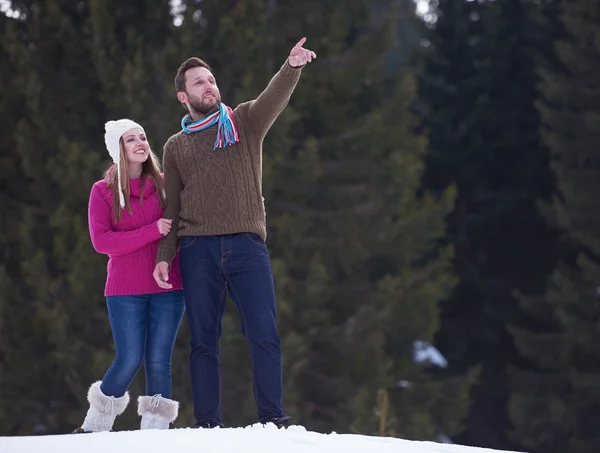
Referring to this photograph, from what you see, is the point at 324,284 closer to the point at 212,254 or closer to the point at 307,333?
the point at 307,333

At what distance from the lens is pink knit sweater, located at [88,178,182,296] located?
5.90 m

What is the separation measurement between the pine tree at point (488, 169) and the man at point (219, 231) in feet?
61.0

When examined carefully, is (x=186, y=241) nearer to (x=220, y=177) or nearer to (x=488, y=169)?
(x=220, y=177)

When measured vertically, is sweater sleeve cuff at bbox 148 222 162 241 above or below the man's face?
below

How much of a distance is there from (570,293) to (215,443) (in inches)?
680

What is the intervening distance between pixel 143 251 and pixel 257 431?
1324 mm

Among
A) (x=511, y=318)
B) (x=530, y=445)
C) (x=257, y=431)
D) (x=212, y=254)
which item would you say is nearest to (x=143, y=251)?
(x=212, y=254)

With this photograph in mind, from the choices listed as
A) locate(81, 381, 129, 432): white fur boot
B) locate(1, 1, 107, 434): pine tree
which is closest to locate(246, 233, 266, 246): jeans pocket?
locate(81, 381, 129, 432): white fur boot

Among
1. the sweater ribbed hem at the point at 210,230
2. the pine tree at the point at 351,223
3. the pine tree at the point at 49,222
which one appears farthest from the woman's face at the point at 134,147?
the pine tree at the point at 351,223

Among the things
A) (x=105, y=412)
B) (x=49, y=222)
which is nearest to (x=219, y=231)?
(x=105, y=412)

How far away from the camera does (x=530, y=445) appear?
22.0 metres

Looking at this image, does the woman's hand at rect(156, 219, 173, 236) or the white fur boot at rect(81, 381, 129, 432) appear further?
the white fur boot at rect(81, 381, 129, 432)

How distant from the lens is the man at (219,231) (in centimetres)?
574

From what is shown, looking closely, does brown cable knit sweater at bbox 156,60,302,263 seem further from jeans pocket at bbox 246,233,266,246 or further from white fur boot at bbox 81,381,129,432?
white fur boot at bbox 81,381,129,432
